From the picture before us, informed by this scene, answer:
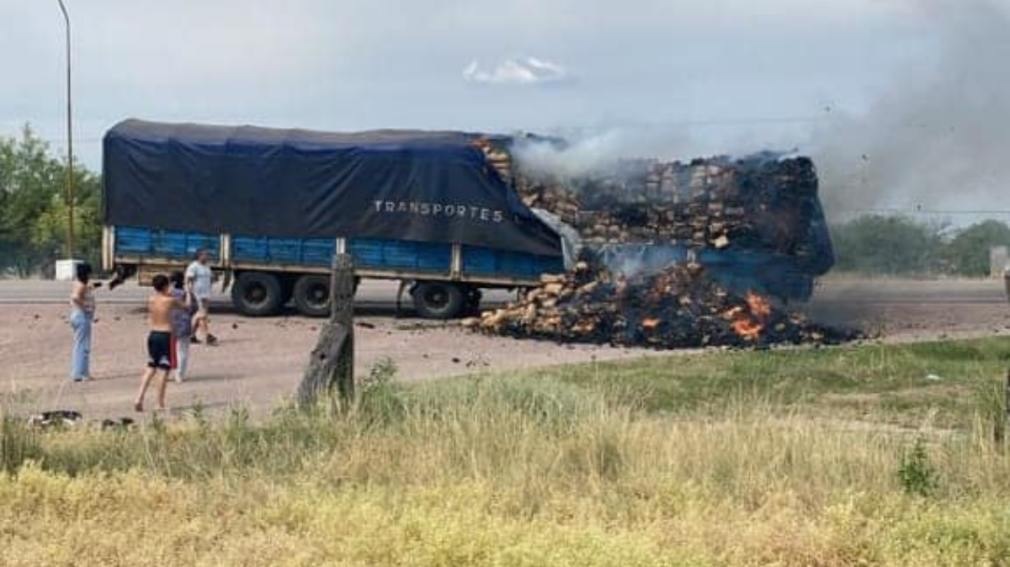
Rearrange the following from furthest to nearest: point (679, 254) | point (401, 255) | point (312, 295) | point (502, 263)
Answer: point (312, 295) → point (401, 255) → point (502, 263) → point (679, 254)

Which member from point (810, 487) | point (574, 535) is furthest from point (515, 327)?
point (574, 535)

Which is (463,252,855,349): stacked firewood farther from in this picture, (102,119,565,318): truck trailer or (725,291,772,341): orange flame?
(102,119,565,318): truck trailer

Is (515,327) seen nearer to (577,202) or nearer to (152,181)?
(577,202)

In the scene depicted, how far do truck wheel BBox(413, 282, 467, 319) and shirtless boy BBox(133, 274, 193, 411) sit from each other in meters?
11.6

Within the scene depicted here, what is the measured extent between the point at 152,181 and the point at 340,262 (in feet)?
51.9

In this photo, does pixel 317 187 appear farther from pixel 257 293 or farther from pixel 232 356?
pixel 232 356

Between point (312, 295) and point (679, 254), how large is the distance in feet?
24.8

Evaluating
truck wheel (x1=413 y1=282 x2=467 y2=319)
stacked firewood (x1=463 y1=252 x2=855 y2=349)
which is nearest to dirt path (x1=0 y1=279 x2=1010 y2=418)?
truck wheel (x1=413 y1=282 x2=467 y2=319)

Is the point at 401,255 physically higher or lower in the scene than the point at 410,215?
lower

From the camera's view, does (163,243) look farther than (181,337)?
Yes

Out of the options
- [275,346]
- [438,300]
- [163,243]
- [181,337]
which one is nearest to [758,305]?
[438,300]

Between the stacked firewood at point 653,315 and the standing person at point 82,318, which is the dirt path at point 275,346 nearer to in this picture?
the standing person at point 82,318

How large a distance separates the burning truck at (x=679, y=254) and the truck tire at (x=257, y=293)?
428 cm

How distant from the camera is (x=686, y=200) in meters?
25.8
